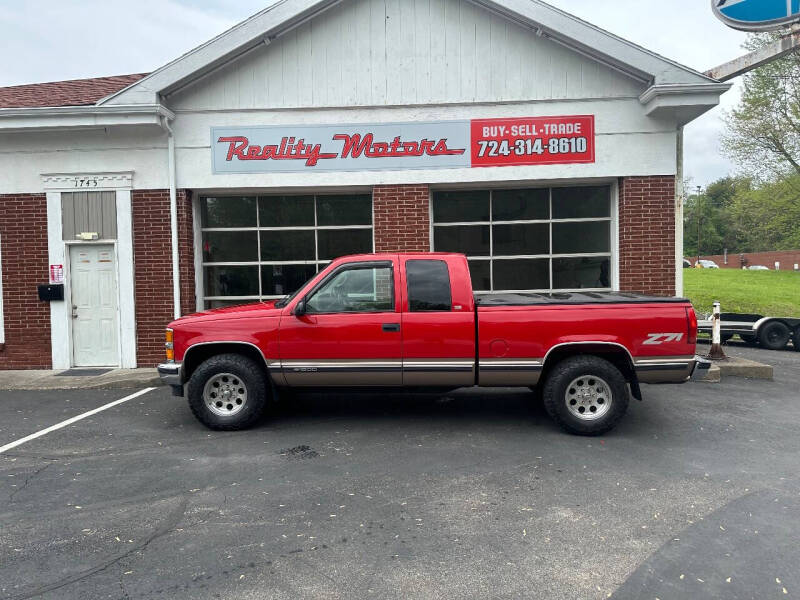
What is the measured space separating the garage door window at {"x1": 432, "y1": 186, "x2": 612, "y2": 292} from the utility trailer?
386 centimetres

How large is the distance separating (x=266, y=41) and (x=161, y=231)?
375 cm

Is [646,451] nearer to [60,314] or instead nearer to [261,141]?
[261,141]

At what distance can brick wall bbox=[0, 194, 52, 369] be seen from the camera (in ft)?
31.0

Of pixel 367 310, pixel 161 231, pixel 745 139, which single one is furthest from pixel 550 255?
pixel 745 139

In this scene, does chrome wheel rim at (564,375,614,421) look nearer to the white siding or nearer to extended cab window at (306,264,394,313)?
extended cab window at (306,264,394,313)

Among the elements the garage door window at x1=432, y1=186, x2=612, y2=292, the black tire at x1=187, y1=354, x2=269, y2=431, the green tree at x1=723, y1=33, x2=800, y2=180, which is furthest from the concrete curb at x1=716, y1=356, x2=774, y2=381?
the green tree at x1=723, y1=33, x2=800, y2=180

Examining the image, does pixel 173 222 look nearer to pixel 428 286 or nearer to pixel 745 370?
pixel 428 286

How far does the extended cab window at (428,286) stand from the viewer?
18.9 ft

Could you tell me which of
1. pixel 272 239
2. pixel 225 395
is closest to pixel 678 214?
pixel 272 239

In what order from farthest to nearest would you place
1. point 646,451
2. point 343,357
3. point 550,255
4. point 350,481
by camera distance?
point 550,255
point 343,357
point 646,451
point 350,481

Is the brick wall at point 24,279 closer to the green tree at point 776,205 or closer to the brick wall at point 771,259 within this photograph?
the green tree at point 776,205

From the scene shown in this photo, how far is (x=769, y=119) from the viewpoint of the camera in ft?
83.0

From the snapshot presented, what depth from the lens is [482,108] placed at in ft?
30.6

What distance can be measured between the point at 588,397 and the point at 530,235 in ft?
16.2
